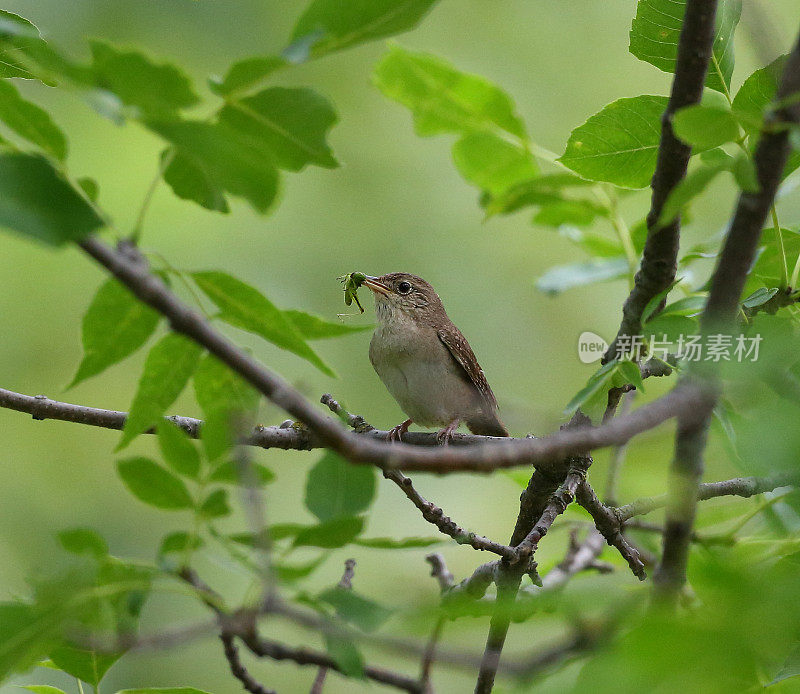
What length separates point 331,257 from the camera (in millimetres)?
8422

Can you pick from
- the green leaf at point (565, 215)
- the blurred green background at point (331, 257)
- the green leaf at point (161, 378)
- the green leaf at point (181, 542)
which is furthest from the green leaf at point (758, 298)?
the blurred green background at point (331, 257)

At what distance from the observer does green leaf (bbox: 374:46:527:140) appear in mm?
3057

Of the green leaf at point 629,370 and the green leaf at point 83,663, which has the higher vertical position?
the green leaf at point 629,370

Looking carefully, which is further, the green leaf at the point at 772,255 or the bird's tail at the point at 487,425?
the bird's tail at the point at 487,425

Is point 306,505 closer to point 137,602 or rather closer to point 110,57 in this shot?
point 137,602

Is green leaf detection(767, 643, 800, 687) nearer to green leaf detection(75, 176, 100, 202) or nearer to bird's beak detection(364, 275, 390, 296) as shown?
green leaf detection(75, 176, 100, 202)

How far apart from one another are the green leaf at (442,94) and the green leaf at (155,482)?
2026 millimetres

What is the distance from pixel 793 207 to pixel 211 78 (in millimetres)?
6394

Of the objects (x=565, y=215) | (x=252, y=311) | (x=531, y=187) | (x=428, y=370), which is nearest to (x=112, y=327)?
(x=252, y=311)

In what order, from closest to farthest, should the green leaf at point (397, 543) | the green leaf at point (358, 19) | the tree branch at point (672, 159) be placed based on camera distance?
the green leaf at point (358, 19)
the green leaf at point (397, 543)
the tree branch at point (672, 159)

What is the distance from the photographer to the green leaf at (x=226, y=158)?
1.26 meters

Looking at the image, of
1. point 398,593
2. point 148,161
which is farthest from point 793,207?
point 398,593

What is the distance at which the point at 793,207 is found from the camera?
22.1 ft

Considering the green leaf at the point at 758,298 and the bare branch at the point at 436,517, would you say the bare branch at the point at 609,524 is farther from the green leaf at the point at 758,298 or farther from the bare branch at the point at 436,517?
the green leaf at the point at 758,298
